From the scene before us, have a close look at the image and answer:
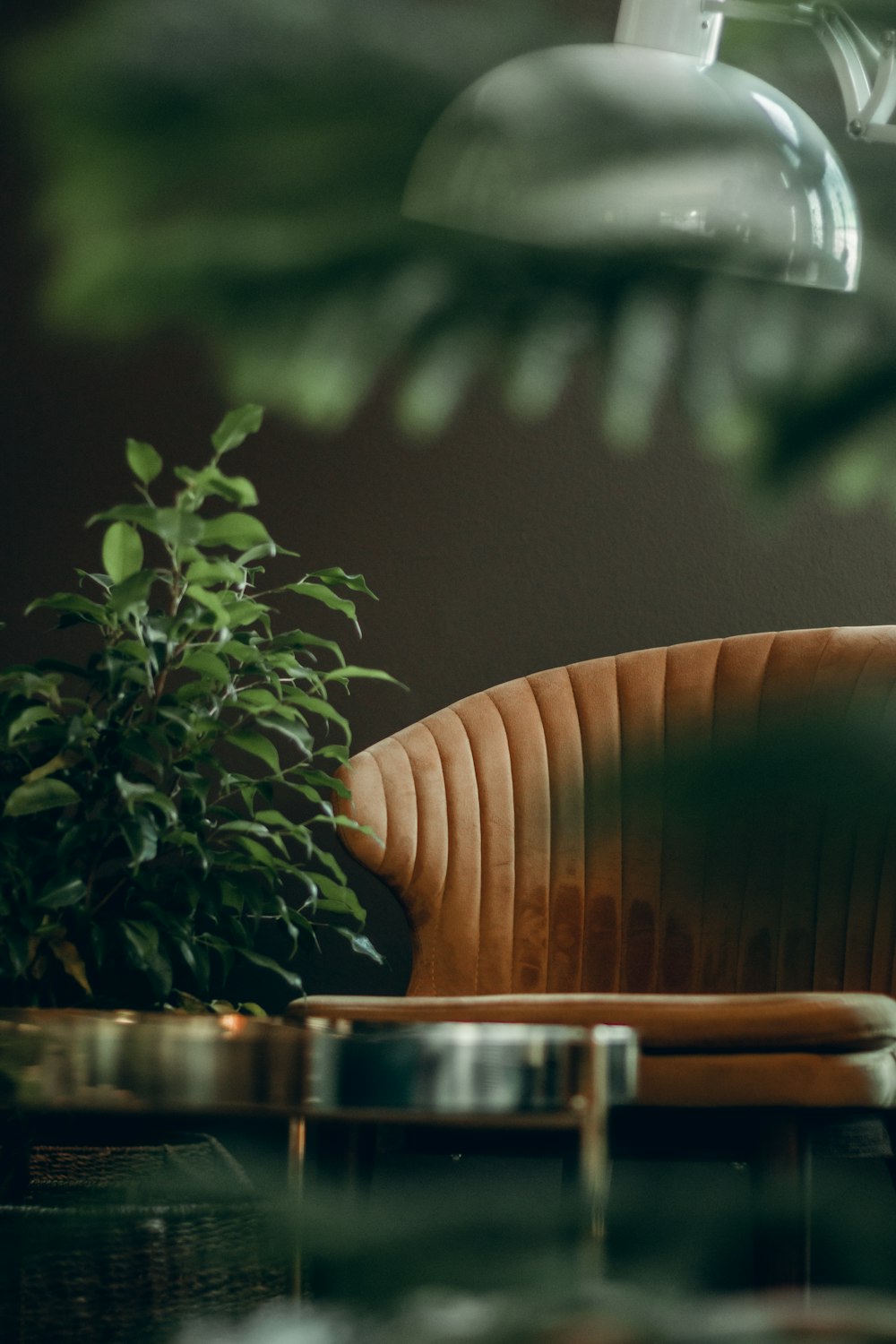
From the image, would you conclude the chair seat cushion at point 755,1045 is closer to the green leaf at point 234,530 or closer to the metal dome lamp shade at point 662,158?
the green leaf at point 234,530

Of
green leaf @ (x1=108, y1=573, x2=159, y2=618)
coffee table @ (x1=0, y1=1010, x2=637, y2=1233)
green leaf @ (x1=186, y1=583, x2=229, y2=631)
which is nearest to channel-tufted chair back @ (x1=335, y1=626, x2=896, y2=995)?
green leaf @ (x1=186, y1=583, x2=229, y2=631)

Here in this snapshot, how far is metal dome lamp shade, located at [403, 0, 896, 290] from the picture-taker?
0.83 ft

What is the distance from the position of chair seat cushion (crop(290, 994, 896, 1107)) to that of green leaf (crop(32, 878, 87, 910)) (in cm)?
57

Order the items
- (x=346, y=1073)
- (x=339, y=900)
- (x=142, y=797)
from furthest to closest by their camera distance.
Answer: (x=339, y=900) < (x=142, y=797) < (x=346, y=1073)

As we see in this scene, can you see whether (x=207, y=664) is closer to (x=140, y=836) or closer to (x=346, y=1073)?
(x=140, y=836)

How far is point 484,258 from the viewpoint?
26cm

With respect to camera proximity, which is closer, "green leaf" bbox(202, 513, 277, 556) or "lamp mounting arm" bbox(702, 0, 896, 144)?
"lamp mounting arm" bbox(702, 0, 896, 144)

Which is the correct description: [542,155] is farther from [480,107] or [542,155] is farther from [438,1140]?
[438,1140]

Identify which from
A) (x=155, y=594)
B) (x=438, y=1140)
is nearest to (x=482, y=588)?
(x=155, y=594)

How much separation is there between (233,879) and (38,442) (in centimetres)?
133

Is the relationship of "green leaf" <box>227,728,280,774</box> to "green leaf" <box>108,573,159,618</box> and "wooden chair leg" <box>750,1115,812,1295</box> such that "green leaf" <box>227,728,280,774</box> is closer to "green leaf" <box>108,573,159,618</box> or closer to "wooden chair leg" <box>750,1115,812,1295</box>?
"green leaf" <box>108,573,159,618</box>

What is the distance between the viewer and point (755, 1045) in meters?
1.56

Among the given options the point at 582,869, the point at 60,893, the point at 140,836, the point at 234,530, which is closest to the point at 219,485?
the point at 234,530

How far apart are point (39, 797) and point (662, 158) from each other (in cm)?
177
